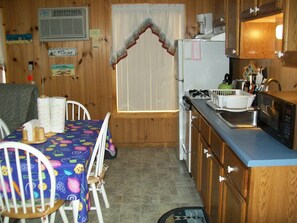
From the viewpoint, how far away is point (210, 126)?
246 cm

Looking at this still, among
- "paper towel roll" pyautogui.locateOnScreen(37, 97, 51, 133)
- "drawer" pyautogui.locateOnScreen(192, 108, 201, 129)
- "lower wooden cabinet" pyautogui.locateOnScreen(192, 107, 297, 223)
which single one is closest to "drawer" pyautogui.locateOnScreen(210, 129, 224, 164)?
"lower wooden cabinet" pyautogui.locateOnScreen(192, 107, 297, 223)

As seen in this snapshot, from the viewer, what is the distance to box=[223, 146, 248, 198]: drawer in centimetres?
164

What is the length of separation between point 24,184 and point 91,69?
2801 millimetres

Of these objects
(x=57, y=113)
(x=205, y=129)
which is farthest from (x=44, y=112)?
(x=205, y=129)

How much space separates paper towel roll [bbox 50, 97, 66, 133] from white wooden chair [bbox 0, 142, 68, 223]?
55 cm

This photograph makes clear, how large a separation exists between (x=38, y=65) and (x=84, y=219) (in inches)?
122

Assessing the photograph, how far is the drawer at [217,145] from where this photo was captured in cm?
210

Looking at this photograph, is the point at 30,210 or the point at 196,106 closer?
the point at 30,210

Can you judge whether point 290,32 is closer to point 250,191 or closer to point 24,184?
point 250,191

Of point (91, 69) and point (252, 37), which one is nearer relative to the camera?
point (252, 37)

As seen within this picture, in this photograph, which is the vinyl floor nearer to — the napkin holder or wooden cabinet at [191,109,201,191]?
wooden cabinet at [191,109,201,191]

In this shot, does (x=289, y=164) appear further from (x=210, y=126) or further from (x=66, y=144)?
(x=66, y=144)

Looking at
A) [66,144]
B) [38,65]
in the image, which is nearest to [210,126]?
[66,144]

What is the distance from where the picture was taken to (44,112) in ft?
8.27
